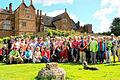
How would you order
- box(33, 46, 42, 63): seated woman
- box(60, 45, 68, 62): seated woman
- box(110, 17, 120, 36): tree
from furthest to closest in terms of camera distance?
box(110, 17, 120, 36): tree → box(60, 45, 68, 62): seated woman → box(33, 46, 42, 63): seated woman

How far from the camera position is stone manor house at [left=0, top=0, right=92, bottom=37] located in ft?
271

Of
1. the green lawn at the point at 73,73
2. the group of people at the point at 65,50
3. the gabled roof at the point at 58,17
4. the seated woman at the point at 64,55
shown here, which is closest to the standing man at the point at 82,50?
the group of people at the point at 65,50

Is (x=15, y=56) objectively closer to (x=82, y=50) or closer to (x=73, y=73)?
(x=82, y=50)

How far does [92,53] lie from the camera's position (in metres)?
24.6

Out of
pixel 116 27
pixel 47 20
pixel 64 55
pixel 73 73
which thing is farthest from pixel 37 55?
pixel 116 27

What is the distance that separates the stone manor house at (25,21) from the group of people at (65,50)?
55456 millimetres

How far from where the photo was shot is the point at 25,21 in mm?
85812

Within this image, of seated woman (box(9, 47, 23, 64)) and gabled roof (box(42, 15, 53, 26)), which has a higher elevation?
gabled roof (box(42, 15, 53, 26))

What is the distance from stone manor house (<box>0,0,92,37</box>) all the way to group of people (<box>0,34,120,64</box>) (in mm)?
55456

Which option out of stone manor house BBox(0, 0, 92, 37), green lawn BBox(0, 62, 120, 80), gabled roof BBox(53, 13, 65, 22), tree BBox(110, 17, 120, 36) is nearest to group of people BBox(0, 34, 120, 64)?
green lawn BBox(0, 62, 120, 80)

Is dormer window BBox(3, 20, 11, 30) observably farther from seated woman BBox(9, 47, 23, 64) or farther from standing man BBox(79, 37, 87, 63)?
standing man BBox(79, 37, 87, 63)

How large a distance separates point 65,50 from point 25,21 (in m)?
60.7

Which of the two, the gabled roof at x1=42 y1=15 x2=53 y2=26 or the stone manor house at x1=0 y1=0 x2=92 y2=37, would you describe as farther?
the gabled roof at x1=42 y1=15 x2=53 y2=26

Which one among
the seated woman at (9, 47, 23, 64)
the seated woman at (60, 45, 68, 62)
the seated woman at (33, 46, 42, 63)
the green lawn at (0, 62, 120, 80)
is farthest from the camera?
the seated woman at (60, 45, 68, 62)
